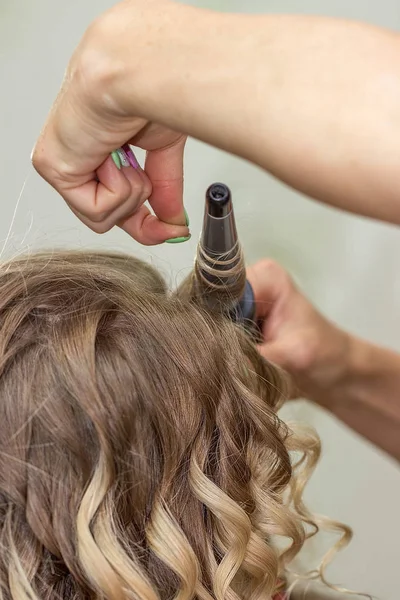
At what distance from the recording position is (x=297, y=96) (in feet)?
1.18

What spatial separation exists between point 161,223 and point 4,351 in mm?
174

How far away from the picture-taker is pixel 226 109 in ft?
1.26

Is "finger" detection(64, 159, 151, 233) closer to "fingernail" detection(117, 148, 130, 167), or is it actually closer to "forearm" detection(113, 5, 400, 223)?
"fingernail" detection(117, 148, 130, 167)

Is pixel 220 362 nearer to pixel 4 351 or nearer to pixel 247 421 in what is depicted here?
pixel 247 421

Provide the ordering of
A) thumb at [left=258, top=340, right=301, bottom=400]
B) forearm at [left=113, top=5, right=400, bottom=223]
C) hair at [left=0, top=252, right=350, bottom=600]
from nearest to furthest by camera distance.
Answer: forearm at [left=113, top=5, right=400, bottom=223]
hair at [left=0, top=252, right=350, bottom=600]
thumb at [left=258, top=340, right=301, bottom=400]

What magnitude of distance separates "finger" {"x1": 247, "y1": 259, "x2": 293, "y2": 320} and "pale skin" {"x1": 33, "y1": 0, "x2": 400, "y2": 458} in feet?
0.71

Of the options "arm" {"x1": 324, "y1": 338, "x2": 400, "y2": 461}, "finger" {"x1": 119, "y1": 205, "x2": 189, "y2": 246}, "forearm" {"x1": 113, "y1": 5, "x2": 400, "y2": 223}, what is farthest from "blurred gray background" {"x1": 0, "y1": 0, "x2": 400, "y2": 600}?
"forearm" {"x1": 113, "y1": 5, "x2": 400, "y2": 223}

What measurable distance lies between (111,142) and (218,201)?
90mm

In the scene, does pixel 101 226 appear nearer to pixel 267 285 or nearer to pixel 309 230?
pixel 267 285

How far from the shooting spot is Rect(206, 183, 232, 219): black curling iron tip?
50cm

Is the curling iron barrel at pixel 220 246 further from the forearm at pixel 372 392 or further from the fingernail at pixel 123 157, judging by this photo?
the forearm at pixel 372 392

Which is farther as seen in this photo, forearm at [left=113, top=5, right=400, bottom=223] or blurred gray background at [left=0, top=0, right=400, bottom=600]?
blurred gray background at [left=0, top=0, right=400, bottom=600]

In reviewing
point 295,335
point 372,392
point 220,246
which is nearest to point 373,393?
point 372,392

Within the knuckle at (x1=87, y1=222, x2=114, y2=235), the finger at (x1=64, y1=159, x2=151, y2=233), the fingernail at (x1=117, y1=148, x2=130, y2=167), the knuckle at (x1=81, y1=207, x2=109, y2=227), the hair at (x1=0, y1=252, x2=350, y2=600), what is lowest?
the hair at (x1=0, y1=252, x2=350, y2=600)
